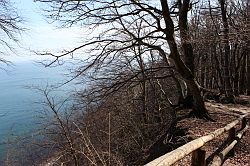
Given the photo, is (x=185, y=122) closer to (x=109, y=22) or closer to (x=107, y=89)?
(x=107, y=89)

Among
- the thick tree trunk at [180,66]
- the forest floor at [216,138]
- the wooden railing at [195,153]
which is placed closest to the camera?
the wooden railing at [195,153]

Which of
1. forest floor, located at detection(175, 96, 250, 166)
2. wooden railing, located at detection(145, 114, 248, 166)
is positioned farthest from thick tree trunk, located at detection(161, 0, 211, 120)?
wooden railing, located at detection(145, 114, 248, 166)

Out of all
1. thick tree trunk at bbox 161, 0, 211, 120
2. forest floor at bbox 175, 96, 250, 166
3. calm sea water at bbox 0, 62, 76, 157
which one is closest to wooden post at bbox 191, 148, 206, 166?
forest floor at bbox 175, 96, 250, 166

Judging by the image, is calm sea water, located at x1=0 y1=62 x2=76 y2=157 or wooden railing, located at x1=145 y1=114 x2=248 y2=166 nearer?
wooden railing, located at x1=145 y1=114 x2=248 y2=166

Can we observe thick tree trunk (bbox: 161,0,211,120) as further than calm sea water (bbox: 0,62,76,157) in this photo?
No

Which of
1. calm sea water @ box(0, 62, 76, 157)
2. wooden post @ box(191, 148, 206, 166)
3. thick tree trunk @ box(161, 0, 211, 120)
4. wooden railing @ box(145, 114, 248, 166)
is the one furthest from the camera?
calm sea water @ box(0, 62, 76, 157)

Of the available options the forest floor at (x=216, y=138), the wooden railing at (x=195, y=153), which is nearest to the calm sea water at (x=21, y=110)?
the forest floor at (x=216, y=138)

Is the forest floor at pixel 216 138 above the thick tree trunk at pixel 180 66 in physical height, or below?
below

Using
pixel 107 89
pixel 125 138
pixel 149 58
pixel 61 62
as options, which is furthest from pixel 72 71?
pixel 149 58

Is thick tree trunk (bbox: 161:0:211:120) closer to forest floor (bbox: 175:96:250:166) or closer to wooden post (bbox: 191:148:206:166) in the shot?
forest floor (bbox: 175:96:250:166)

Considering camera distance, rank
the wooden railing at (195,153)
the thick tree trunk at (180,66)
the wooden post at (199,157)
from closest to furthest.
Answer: the wooden railing at (195,153) < the wooden post at (199,157) < the thick tree trunk at (180,66)

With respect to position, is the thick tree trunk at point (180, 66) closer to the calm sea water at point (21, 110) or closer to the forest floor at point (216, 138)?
the forest floor at point (216, 138)

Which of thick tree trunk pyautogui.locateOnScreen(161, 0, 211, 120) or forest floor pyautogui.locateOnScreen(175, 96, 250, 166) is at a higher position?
thick tree trunk pyautogui.locateOnScreen(161, 0, 211, 120)

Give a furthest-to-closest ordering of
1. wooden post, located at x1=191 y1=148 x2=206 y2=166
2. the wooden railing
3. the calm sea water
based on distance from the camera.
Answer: the calm sea water → wooden post, located at x1=191 y1=148 x2=206 y2=166 → the wooden railing
